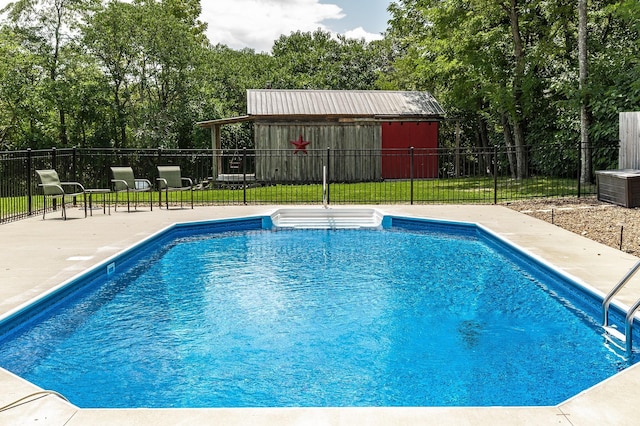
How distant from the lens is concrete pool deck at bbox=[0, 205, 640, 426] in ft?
10.6

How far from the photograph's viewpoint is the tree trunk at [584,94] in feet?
54.6

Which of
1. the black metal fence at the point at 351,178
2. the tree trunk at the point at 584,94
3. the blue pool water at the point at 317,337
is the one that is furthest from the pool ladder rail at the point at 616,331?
the tree trunk at the point at 584,94

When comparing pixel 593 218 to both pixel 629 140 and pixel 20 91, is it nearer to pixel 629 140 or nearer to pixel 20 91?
pixel 629 140

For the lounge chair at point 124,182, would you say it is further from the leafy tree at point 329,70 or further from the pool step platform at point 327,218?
the leafy tree at point 329,70

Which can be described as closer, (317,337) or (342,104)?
(317,337)

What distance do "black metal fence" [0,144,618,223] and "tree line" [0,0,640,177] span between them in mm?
905

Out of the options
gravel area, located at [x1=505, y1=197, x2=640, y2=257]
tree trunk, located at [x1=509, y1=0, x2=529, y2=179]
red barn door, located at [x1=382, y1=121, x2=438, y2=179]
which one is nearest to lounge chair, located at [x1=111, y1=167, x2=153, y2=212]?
gravel area, located at [x1=505, y1=197, x2=640, y2=257]

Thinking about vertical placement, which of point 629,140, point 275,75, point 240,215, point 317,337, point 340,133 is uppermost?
point 275,75

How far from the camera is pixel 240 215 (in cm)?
1263

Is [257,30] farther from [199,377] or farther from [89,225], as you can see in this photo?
[199,377]

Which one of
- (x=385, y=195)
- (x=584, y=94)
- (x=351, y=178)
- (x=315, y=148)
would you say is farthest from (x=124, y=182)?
(x=584, y=94)

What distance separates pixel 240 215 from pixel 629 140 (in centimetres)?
896

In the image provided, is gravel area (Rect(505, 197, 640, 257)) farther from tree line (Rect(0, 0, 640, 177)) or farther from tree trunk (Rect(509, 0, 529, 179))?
tree trunk (Rect(509, 0, 529, 179))

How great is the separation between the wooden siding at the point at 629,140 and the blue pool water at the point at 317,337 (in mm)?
6757
